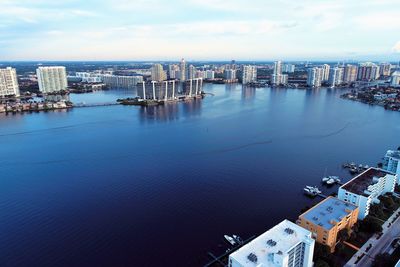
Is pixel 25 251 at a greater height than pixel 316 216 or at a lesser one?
lesser

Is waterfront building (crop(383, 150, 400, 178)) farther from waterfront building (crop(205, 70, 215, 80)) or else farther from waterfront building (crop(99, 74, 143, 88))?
waterfront building (crop(205, 70, 215, 80))

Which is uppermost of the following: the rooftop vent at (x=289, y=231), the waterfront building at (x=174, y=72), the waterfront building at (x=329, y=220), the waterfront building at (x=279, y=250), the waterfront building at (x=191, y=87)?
the waterfront building at (x=174, y=72)

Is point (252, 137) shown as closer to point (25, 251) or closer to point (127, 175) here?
point (127, 175)

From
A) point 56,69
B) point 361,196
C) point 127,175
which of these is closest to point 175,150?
point 127,175

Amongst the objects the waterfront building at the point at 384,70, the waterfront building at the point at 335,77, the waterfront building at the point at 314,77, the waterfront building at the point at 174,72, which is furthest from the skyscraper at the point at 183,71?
the waterfront building at the point at 384,70

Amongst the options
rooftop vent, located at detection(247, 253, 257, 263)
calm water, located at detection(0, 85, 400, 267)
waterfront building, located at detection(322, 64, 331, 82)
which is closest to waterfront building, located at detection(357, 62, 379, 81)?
waterfront building, located at detection(322, 64, 331, 82)

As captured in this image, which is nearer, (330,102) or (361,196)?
(361,196)

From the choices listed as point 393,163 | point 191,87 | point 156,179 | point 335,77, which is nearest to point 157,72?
point 191,87

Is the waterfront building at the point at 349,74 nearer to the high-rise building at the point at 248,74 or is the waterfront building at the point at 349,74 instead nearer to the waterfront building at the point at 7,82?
the high-rise building at the point at 248,74
